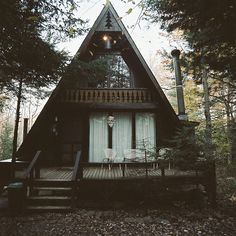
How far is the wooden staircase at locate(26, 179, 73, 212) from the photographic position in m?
7.00

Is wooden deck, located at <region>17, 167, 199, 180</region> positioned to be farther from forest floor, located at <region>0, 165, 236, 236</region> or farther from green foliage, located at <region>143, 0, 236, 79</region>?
green foliage, located at <region>143, 0, 236, 79</region>

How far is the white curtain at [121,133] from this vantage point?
11586 millimetres

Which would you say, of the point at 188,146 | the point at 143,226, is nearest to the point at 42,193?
the point at 143,226

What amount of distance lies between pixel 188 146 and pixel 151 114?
180 inches

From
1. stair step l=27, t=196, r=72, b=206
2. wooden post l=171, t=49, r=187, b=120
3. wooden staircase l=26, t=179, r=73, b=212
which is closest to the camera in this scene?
wooden staircase l=26, t=179, r=73, b=212

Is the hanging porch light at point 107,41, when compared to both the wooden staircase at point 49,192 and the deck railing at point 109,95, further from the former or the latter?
the wooden staircase at point 49,192

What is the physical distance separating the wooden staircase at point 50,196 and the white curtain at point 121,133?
4.01 meters

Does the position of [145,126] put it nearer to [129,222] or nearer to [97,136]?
[97,136]

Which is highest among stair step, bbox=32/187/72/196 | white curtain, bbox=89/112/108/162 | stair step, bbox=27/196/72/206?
white curtain, bbox=89/112/108/162

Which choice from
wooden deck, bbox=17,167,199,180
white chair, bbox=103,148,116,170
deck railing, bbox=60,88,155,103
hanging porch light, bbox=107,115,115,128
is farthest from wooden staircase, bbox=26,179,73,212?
deck railing, bbox=60,88,155,103

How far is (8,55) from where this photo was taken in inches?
287

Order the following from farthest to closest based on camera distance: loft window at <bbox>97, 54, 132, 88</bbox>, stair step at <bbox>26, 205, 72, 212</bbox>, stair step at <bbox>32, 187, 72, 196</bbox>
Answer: loft window at <bbox>97, 54, 132, 88</bbox> → stair step at <bbox>32, 187, 72, 196</bbox> → stair step at <bbox>26, 205, 72, 212</bbox>

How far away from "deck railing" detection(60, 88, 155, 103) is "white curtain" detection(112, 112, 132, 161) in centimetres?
82

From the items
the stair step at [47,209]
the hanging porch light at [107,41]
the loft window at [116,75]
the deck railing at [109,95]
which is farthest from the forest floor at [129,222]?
the hanging porch light at [107,41]
